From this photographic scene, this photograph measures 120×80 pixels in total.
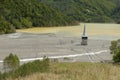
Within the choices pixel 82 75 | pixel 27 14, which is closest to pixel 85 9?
pixel 27 14

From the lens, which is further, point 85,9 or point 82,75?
point 85,9

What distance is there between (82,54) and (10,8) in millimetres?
52559

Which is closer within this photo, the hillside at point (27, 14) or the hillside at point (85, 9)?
the hillside at point (27, 14)

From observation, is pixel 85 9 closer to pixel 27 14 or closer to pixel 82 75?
pixel 27 14

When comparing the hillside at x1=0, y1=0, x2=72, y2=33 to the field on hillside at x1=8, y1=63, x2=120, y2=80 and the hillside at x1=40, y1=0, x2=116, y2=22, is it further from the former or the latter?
the field on hillside at x1=8, y1=63, x2=120, y2=80

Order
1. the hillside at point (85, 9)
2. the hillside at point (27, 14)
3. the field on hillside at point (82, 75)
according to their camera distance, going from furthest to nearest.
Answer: the hillside at point (85, 9)
the hillside at point (27, 14)
the field on hillside at point (82, 75)

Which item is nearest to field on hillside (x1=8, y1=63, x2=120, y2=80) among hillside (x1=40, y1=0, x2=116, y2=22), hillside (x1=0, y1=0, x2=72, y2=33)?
hillside (x1=0, y1=0, x2=72, y2=33)

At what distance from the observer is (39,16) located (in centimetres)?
8612

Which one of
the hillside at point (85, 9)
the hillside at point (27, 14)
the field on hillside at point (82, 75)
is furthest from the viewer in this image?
the hillside at point (85, 9)

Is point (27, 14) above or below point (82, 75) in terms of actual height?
above

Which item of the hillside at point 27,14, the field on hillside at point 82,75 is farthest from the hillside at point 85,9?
the field on hillside at point 82,75

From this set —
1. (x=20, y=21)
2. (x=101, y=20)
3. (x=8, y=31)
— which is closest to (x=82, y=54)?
(x=8, y=31)

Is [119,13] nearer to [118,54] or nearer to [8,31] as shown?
[8,31]

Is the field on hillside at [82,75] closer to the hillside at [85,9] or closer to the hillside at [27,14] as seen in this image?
the hillside at [27,14]
